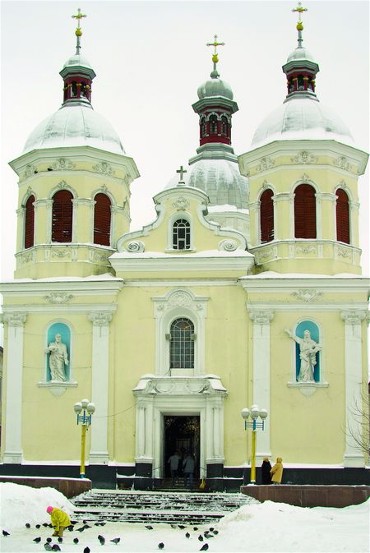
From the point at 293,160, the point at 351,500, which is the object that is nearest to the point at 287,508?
the point at 351,500

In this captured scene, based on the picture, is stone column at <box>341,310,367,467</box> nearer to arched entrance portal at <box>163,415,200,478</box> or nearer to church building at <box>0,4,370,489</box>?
church building at <box>0,4,370,489</box>

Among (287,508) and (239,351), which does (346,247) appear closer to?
(239,351)

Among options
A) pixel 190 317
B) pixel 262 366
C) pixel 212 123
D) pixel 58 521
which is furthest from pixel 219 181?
pixel 58 521

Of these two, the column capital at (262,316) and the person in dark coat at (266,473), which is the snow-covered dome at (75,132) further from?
the person in dark coat at (266,473)

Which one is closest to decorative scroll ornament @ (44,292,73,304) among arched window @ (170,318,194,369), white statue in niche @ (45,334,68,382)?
white statue in niche @ (45,334,68,382)

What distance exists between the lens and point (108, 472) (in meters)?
37.2

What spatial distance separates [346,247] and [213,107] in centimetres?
1630

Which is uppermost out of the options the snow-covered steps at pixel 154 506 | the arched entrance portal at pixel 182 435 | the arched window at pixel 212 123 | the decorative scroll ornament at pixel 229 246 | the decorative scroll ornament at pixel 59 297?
the arched window at pixel 212 123

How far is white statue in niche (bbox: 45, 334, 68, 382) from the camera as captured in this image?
38438mm

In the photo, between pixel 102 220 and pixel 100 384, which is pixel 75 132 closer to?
pixel 102 220

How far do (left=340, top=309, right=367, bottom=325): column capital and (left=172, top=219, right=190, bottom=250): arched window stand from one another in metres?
6.39

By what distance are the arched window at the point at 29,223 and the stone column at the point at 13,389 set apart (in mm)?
3136

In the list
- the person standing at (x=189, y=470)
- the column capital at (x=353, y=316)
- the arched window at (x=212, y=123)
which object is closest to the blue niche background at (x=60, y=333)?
the person standing at (x=189, y=470)

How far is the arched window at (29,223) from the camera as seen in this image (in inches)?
1596
